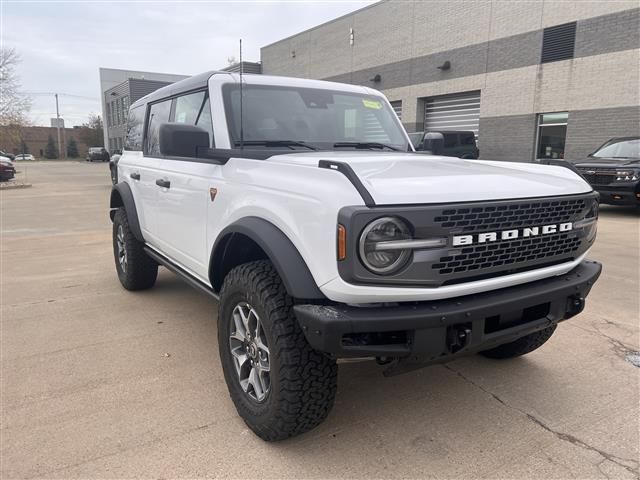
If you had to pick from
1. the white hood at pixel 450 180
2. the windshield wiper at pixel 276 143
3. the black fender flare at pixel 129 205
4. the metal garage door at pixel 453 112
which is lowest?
the black fender flare at pixel 129 205

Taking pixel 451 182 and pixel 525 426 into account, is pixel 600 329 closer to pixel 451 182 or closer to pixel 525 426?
pixel 525 426

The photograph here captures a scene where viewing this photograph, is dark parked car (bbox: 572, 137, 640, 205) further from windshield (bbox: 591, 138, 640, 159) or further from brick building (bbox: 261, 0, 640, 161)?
brick building (bbox: 261, 0, 640, 161)

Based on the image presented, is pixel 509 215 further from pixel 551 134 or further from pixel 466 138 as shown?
pixel 551 134

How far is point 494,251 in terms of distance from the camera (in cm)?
218

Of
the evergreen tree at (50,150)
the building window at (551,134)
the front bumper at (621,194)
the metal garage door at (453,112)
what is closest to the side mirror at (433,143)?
the front bumper at (621,194)

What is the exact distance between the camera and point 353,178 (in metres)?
2.00

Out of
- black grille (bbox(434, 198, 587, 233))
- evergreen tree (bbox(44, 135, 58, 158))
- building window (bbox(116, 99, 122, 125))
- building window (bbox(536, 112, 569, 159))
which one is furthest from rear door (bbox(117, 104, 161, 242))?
evergreen tree (bbox(44, 135, 58, 158))

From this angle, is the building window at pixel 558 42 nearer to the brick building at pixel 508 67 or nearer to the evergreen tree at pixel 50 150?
the brick building at pixel 508 67

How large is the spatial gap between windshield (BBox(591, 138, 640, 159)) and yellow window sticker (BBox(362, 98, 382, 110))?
31.6ft

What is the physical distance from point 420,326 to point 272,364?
2.36ft

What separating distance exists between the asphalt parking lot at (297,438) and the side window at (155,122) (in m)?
1.47

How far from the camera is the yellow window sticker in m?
3.86

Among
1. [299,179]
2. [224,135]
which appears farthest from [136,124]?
[299,179]

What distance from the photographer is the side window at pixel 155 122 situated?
165 inches
